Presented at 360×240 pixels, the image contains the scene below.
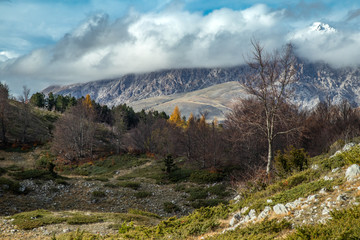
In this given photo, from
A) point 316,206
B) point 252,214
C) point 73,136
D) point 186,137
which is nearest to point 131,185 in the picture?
point 252,214

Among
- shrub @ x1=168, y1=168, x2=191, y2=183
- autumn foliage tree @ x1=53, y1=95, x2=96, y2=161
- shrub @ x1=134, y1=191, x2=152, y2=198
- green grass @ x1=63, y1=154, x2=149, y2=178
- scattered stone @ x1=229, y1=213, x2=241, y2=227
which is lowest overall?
shrub @ x1=168, y1=168, x2=191, y2=183

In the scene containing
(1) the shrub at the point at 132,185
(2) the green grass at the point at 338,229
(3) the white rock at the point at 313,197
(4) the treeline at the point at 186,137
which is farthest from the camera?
(4) the treeline at the point at 186,137

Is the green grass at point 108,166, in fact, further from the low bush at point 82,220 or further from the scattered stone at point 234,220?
the scattered stone at point 234,220

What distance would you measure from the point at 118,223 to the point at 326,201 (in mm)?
10467

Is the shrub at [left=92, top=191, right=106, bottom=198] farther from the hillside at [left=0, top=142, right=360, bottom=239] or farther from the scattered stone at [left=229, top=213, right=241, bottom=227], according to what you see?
the scattered stone at [left=229, top=213, right=241, bottom=227]

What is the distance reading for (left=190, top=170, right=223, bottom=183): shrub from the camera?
2767cm

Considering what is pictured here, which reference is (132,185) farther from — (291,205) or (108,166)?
(291,205)

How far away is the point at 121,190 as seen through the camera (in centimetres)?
2377

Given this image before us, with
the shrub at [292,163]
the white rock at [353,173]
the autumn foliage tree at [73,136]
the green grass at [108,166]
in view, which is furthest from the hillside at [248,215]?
the autumn foliage tree at [73,136]

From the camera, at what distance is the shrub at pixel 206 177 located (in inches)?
1089

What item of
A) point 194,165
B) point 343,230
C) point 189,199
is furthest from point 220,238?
point 194,165

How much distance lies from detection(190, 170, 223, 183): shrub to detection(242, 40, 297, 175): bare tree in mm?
13297

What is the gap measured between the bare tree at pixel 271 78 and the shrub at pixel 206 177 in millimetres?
13297

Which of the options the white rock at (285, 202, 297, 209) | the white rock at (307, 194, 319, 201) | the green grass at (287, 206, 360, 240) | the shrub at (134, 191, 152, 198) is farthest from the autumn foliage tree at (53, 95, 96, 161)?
the green grass at (287, 206, 360, 240)
